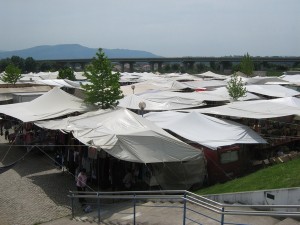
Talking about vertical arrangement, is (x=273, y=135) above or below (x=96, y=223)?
above

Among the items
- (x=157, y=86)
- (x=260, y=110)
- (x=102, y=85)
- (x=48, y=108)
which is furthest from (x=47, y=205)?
(x=157, y=86)

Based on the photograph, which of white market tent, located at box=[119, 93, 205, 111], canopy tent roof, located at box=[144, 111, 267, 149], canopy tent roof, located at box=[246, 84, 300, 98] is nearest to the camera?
canopy tent roof, located at box=[144, 111, 267, 149]

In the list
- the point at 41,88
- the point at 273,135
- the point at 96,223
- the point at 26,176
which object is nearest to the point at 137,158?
the point at 96,223

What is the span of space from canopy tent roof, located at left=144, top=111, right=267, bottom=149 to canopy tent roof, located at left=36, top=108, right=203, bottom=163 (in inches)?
51.5

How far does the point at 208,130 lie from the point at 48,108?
814cm

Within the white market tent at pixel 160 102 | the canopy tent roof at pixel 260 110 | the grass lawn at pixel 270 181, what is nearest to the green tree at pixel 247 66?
the white market tent at pixel 160 102

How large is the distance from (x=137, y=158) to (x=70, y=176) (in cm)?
434

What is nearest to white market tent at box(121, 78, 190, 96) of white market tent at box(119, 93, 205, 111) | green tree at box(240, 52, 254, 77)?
white market tent at box(119, 93, 205, 111)

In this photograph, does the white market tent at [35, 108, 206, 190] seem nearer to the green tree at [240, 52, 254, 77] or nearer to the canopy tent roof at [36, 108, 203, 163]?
the canopy tent roof at [36, 108, 203, 163]

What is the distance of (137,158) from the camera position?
11039mm

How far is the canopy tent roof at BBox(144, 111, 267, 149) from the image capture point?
13242 millimetres

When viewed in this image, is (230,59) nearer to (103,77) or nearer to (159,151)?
(103,77)

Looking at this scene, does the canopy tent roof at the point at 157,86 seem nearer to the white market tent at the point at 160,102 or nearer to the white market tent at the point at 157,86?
the white market tent at the point at 157,86

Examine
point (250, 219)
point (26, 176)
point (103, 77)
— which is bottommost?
point (26, 176)
